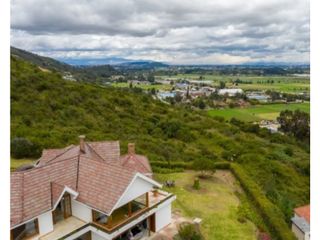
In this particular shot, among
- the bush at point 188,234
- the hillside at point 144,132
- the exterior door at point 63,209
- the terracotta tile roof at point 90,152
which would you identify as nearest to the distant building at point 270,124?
the hillside at point 144,132

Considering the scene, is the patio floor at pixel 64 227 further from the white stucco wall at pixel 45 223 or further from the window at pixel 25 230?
the window at pixel 25 230

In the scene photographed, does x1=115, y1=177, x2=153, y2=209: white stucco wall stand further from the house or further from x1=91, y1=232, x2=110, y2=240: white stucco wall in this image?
x1=91, y1=232, x2=110, y2=240: white stucco wall

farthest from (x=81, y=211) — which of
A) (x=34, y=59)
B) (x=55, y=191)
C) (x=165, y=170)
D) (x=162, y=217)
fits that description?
(x=34, y=59)

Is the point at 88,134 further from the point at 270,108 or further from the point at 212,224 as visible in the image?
the point at 270,108

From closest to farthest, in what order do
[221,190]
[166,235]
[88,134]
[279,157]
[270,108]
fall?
1. [166,235]
2. [221,190]
3. [88,134]
4. [279,157]
5. [270,108]

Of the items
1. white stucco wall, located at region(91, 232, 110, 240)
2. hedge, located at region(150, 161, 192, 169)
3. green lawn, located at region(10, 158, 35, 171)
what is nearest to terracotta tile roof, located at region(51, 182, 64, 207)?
white stucco wall, located at region(91, 232, 110, 240)

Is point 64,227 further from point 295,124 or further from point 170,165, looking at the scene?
point 295,124
